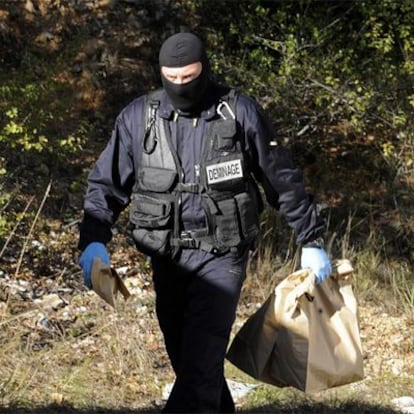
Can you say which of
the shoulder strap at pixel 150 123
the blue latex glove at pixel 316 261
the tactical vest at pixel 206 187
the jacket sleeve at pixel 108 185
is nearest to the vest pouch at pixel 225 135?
the tactical vest at pixel 206 187

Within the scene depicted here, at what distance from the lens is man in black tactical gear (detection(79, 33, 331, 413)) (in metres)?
4.00

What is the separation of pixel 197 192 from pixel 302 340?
2.60ft

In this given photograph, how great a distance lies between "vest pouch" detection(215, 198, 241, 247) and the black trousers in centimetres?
8

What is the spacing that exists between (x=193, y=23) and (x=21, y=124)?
432cm

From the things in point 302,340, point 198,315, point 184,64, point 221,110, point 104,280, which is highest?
point 184,64

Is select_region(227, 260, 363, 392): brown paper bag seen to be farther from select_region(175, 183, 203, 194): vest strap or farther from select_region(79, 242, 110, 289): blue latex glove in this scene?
select_region(79, 242, 110, 289): blue latex glove

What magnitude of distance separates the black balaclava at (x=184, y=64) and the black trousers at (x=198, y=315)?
62 centimetres

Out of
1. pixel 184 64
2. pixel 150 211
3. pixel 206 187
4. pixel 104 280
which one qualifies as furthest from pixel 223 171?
pixel 104 280

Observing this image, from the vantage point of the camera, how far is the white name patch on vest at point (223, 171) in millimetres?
3992

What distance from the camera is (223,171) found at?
13.1 ft

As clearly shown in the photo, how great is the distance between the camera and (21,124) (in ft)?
22.8

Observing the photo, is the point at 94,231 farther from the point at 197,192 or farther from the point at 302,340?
the point at 302,340

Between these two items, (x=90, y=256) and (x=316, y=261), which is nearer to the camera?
(x=90, y=256)

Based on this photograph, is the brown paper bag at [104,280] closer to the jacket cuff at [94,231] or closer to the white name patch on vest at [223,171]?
the jacket cuff at [94,231]
